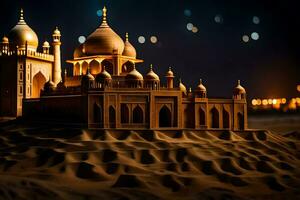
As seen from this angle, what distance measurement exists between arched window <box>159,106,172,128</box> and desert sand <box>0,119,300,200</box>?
4.22 ft

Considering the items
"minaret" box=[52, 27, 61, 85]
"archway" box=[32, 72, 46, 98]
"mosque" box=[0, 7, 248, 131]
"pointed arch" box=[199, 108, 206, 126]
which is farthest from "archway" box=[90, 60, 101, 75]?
"pointed arch" box=[199, 108, 206, 126]

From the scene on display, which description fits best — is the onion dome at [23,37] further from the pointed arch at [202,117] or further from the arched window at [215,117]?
the arched window at [215,117]

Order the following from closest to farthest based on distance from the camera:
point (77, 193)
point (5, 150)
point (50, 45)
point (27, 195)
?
point (27, 195)
point (77, 193)
point (5, 150)
point (50, 45)

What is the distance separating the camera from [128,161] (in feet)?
83.2

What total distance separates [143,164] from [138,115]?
5177 millimetres

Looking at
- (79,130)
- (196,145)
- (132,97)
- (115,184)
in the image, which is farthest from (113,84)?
(115,184)

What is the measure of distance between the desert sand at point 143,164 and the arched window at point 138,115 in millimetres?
1372

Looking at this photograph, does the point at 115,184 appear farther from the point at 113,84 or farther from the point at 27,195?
the point at 113,84

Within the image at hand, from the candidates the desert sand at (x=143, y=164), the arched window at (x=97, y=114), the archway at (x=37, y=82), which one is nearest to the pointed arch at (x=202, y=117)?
the desert sand at (x=143, y=164)

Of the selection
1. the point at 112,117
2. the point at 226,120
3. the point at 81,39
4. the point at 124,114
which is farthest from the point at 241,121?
the point at 81,39

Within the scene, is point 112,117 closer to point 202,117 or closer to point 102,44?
point 202,117

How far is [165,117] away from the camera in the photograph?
31.4 metres

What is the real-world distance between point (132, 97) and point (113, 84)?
10.5ft

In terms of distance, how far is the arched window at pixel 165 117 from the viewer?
30.6 metres
